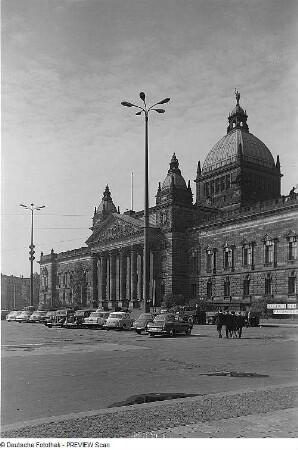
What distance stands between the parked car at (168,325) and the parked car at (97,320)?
10.3 metres

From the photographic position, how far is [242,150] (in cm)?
9525

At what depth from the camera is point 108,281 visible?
101562 millimetres

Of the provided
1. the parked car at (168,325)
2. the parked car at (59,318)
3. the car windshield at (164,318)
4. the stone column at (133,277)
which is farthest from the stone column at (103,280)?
the car windshield at (164,318)

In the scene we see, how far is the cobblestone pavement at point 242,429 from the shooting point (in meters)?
7.60

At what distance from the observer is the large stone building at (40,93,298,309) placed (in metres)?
71.4

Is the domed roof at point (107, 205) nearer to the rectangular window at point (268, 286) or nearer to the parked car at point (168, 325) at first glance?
the rectangular window at point (268, 286)

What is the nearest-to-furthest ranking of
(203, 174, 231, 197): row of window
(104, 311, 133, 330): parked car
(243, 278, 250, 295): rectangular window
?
(104, 311, 133, 330): parked car, (243, 278, 250, 295): rectangular window, (203, 174, 231, 197): row of window

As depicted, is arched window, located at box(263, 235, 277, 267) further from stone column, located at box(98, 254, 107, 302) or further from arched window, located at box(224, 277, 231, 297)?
stone column, located at box(98, 254, 107, 302)

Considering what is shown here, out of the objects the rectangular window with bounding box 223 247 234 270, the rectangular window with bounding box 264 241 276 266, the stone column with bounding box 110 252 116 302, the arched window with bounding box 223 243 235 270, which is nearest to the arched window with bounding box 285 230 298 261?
the rectangular window with bounding box 264 241 276 266

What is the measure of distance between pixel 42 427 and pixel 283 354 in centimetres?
1388

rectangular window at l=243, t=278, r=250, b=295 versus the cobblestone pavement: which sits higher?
the cobblestone pavement

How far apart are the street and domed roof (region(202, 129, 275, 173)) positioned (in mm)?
→ 75900

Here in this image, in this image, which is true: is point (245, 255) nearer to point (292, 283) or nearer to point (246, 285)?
point (246, 285)
